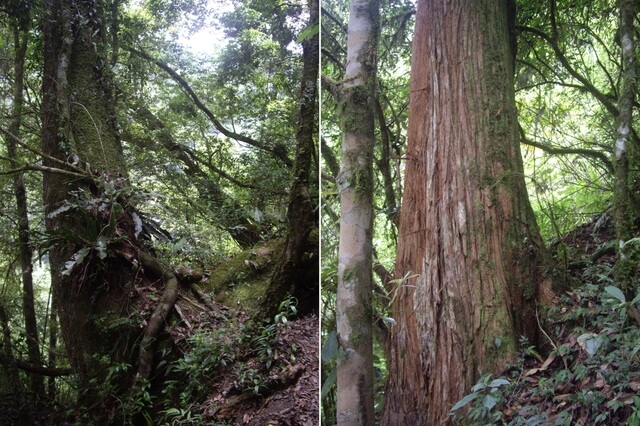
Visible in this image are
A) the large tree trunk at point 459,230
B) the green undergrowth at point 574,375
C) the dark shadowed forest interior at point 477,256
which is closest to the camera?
the green undergrowth at point 574,375

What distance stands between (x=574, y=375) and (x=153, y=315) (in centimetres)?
157

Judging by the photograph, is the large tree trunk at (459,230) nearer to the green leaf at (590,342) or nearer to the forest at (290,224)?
the forest at (290,224)

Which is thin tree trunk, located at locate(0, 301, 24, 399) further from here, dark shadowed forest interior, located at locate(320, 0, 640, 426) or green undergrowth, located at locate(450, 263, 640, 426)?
green undergrowth, located at locate(450, 263, 640, 426)

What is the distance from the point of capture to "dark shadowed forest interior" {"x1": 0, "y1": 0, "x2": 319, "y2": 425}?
2012mm

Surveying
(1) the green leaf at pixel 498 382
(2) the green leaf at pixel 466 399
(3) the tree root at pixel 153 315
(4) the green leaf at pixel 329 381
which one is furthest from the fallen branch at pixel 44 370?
(1) the green leaf at pixel 498 382

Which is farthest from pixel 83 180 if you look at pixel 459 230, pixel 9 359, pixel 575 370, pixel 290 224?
pixel 575 370

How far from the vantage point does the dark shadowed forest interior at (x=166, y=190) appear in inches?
79.2

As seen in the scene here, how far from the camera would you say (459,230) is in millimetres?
1827

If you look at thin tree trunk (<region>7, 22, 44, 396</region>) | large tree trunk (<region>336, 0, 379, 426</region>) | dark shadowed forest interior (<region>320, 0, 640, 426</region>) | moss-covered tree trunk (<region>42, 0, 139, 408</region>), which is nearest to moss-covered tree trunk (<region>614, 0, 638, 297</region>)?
dark shadowed forest interior (<region>320, 0, 640, 426</region>)

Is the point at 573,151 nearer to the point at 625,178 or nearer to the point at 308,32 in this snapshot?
the point at 625,178

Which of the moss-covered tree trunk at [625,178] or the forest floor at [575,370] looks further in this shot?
the moss-covered tree trunk at [625,178]

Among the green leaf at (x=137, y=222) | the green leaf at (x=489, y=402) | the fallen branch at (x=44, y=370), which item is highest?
the green leaf at (x=137, y=222)

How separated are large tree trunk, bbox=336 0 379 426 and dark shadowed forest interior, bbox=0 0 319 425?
26cm

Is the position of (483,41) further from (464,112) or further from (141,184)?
(141,184)
